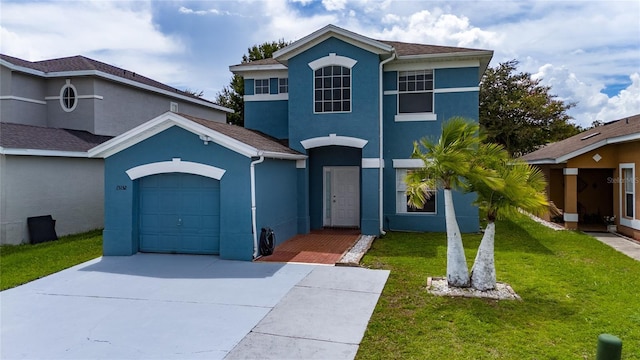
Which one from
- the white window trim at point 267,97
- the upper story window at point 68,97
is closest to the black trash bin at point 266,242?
the white window trim at point 267,97

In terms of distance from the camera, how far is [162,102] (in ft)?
75.7

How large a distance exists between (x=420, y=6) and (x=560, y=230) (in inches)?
407

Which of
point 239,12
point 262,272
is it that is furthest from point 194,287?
point 239,12

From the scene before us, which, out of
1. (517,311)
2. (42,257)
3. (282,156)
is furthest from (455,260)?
(42,257)

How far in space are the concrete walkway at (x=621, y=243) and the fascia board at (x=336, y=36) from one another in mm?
9618

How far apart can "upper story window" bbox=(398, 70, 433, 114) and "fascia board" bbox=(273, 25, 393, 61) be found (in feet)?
6.11

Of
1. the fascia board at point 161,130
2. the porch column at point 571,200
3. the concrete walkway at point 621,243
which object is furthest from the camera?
the porch column at point 571,200

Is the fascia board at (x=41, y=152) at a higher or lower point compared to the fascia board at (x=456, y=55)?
lower

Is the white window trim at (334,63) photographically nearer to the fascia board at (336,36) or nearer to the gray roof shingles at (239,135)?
the fascia board at (336,36)

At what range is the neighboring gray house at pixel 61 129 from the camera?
1389 centimetres

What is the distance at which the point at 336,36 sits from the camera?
1439 centimetres

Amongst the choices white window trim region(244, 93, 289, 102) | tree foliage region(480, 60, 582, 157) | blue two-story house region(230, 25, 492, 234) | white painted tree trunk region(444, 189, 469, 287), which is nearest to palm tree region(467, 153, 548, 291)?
white painted tree trunk region(444, 189, 469, 287)

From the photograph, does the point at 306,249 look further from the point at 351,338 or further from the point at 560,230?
the point at 560,230

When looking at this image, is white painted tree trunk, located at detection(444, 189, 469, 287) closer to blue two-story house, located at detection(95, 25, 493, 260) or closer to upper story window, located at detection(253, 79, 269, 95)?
blue two-story house, located at detection(95, 25, 493, 260)
